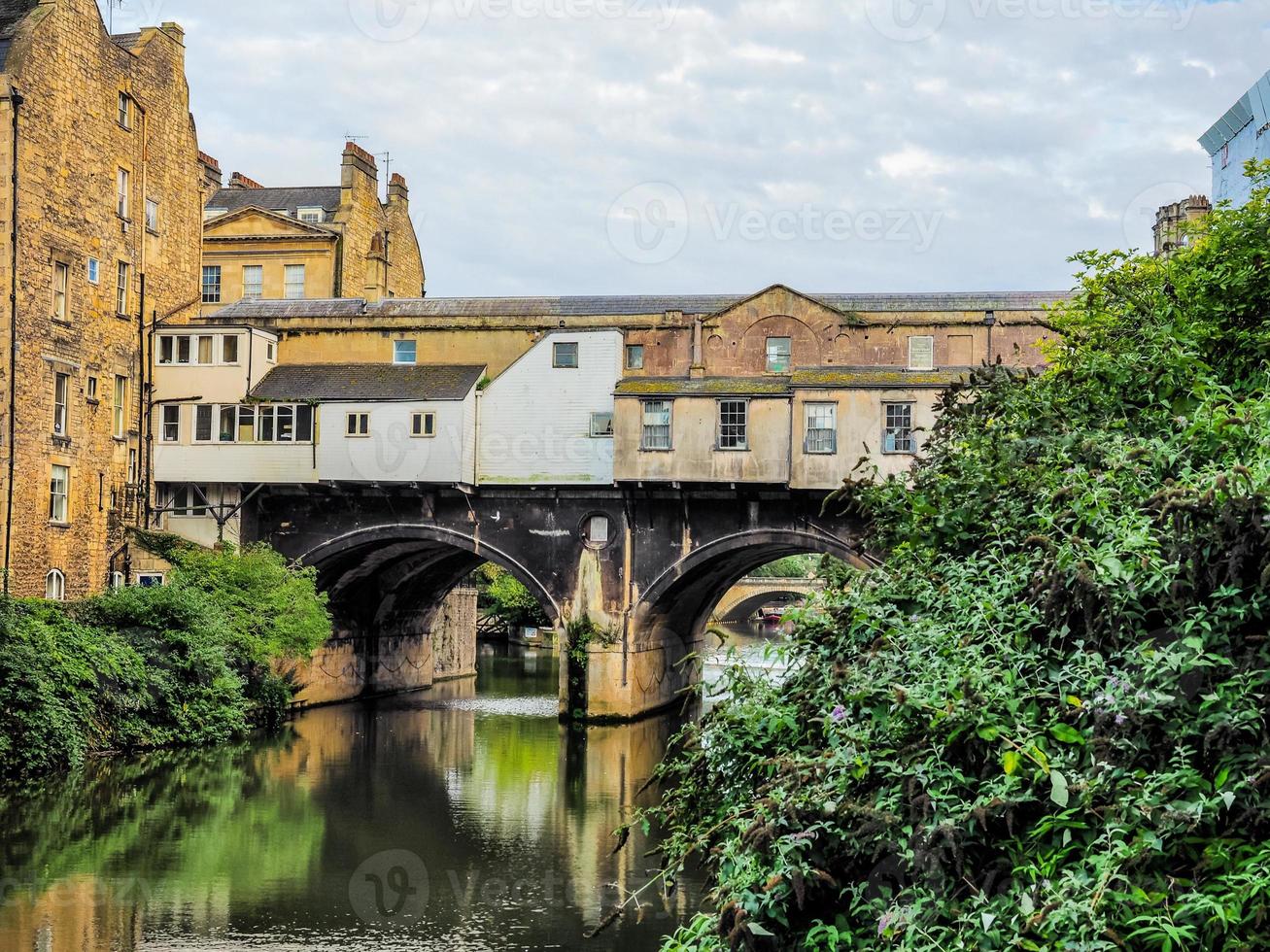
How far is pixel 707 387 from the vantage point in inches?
1326

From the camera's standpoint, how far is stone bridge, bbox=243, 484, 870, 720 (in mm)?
34062

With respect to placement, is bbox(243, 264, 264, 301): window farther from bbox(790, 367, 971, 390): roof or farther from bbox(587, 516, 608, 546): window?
bbox(790, 367, 971, 390): roof

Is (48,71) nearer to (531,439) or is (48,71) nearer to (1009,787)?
(531,439)

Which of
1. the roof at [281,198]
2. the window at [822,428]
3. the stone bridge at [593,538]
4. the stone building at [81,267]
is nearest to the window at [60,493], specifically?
the stone building at [81,267]

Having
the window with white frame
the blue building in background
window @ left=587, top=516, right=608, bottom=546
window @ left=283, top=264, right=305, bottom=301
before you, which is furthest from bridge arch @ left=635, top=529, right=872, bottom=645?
window @ left=283, top=264, right=305, bottom=301

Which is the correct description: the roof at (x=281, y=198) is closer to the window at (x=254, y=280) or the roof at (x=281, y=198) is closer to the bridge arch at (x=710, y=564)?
the window at (x=254, y=280)

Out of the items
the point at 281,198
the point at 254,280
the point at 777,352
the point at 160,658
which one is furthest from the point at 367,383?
the point at 281,198

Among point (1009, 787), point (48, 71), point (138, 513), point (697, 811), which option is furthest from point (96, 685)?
point (1009, 787)

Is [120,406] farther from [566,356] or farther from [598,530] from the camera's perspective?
[598,530]

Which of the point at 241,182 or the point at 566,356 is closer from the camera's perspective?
the point at 566,356

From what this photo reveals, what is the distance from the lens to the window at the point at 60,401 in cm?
3309

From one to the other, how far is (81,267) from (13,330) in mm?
2871

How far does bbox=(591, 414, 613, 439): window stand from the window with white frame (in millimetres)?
1343

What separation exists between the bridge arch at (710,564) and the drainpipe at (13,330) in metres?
14.5
